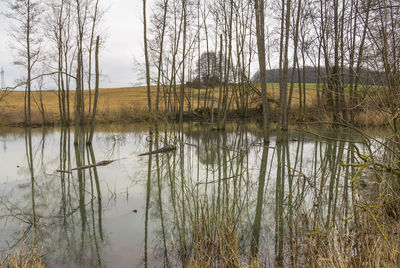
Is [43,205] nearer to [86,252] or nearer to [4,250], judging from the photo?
[4,250]

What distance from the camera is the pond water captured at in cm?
307

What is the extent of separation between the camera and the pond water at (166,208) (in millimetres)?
3068

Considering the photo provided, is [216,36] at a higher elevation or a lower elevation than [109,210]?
higher

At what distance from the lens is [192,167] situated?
7.92 m

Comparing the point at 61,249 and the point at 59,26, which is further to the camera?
the point at 59,26

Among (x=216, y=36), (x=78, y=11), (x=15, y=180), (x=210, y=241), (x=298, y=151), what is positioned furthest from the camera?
(x=216, y=36)

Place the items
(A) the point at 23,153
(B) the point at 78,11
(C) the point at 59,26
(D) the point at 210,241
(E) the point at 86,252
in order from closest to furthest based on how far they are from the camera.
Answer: (D) the point at 210,241, (E) the point at 86,252, (A) the point at 23,153, (B) the point at 78,11, (C) the point at 59,26

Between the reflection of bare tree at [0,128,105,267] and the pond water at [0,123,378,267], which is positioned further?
the reflection of bare tree at [0,128,105,267]

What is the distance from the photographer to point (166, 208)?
4836 millimetres

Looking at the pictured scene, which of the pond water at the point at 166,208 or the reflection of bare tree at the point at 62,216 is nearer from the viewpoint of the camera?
the pond water at the point at 166,208

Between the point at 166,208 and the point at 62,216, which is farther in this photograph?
the point at 166,208

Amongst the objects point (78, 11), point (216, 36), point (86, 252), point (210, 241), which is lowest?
point (86, 252)

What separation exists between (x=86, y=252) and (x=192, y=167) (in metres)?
4.73

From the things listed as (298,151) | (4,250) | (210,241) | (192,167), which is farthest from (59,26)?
(210,241)
